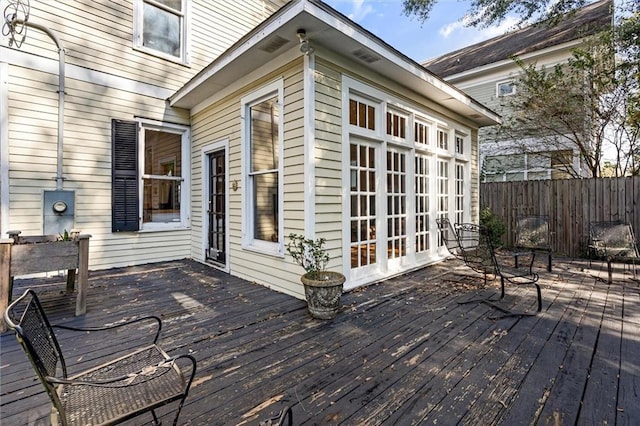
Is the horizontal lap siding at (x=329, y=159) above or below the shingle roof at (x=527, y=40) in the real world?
below

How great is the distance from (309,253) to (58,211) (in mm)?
4060

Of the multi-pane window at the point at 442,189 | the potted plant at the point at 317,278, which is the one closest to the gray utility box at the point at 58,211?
the potted plant at the point at 317,278

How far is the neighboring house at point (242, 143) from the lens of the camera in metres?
3.70

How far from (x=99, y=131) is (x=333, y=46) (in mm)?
4175

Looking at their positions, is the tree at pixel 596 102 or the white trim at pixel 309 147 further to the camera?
the tree at pixel 596 102

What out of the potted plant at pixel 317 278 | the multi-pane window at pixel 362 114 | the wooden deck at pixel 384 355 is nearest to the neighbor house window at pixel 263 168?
the potted plant at pixel 317 278

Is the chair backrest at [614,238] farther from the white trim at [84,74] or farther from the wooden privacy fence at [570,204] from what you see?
the white trim at [84,74]

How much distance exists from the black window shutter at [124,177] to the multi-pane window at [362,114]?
12.8 feet

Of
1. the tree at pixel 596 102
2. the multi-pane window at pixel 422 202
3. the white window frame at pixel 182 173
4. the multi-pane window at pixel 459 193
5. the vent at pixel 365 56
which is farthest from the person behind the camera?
the tree at pixel 596 102

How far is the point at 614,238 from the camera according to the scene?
5.18m

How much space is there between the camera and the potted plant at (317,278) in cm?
306

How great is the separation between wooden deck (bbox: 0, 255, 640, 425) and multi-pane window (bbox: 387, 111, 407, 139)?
94.8 inches

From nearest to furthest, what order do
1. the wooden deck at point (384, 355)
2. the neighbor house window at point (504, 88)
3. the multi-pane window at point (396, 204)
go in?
the wooden deck at point (384, 355)
the multi-pane window at point (396, 204)
the neighbor house window at point (504, 88)

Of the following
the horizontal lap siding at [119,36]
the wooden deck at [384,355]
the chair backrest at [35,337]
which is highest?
the horizontal lap siding at [119,36]
